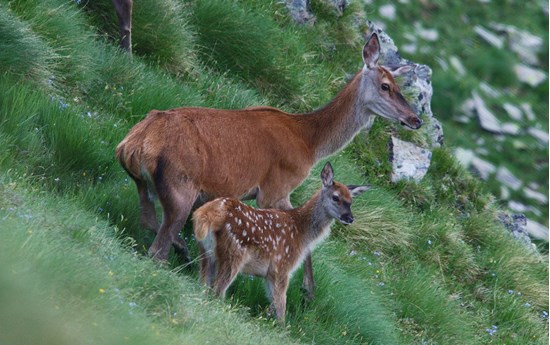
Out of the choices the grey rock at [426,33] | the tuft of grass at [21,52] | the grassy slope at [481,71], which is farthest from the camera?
the grey rock at [426,33]

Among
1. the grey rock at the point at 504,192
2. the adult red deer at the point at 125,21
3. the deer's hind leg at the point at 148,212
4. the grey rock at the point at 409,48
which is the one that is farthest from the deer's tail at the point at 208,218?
the grey rock at the point at 409,48

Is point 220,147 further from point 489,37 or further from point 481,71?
point 489,37

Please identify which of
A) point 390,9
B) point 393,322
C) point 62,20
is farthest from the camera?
point 390,9

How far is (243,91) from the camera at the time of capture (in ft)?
50.6

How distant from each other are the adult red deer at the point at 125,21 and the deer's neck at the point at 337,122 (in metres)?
2.89

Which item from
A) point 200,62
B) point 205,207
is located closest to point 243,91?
point 200,62

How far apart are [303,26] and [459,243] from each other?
3.93 metres

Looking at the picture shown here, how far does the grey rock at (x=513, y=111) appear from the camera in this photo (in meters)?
28.0

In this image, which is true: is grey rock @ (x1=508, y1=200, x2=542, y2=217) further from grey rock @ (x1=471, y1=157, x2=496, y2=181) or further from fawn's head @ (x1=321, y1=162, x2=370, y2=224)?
fawn's head @ (x1=321, y1=162, x2=370, y2=224)

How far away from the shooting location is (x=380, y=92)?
42.4 ft

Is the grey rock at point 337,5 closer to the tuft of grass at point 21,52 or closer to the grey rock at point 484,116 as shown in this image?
the tuft of grass at point 21,52

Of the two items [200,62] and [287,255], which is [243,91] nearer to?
[200,62]

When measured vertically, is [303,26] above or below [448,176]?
above

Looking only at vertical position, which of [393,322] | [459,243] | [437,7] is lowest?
[437,7]
